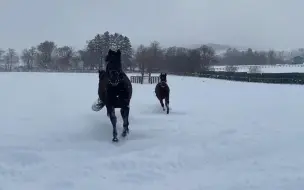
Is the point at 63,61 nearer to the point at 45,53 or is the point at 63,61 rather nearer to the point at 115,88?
the point at 45,53

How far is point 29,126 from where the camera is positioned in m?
11.8

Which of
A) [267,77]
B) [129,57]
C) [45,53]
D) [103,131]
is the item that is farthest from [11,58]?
[103,131]

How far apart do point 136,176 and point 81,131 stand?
4.25 meters

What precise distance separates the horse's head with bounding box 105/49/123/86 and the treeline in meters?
43.9

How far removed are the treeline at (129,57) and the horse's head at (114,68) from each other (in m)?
43.9

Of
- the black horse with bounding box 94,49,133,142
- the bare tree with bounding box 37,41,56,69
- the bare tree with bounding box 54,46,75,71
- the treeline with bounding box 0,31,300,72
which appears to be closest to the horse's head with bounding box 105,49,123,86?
the black horse with bounding box 94,49,133,142

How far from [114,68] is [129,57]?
92.6 m

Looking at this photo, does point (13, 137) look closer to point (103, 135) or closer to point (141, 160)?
point (103, 135)

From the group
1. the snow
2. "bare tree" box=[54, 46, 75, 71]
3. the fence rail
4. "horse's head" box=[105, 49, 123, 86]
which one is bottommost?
the snow

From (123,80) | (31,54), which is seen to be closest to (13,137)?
(123,80)

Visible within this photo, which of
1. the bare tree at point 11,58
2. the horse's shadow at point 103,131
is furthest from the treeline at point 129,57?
the horse's shadow at point 103,131

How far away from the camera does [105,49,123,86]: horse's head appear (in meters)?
10.1

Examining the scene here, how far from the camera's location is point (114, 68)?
10.2 m

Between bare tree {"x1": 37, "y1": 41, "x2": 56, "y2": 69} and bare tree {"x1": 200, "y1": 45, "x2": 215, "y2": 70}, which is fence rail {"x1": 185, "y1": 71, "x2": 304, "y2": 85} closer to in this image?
bare tree {"x1": 200, "y1": 45, "x2": 215, "y2": 70}
